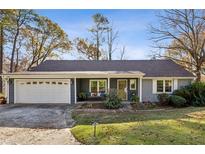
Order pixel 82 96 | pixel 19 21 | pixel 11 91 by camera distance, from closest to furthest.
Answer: pixel 11 91 < pixel 82 96 < pixel 19 21

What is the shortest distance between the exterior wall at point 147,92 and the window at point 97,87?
2.95 m

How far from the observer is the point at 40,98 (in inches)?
758

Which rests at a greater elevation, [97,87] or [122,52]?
[122,52]

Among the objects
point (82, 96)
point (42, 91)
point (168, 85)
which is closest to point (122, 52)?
point (168, 85)

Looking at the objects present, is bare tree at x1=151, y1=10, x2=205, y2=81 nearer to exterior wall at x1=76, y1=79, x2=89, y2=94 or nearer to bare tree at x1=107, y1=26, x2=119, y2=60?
bare tree at x1=107, y1=26, x2=119, y2=60

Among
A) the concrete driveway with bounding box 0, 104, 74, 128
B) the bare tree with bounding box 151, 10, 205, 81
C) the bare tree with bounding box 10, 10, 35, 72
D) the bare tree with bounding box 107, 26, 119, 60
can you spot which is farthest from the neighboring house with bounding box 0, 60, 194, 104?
the bare tree with bounding box 107, 26, 119, 60

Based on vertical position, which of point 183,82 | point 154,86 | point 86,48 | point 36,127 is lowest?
point 36,127

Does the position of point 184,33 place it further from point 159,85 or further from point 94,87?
point 94,87

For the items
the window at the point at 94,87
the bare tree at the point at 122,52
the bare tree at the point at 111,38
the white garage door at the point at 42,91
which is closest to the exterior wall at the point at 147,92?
the window at the point at 94,87

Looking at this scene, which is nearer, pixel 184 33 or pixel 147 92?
pixel 147 92

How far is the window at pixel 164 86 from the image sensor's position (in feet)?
69.5

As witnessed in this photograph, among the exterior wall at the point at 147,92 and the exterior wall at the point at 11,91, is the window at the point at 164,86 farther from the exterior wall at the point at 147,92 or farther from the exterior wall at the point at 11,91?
the exterior wall at the point at 11,91

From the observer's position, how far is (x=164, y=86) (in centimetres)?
2127

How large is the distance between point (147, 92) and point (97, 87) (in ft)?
12.4
